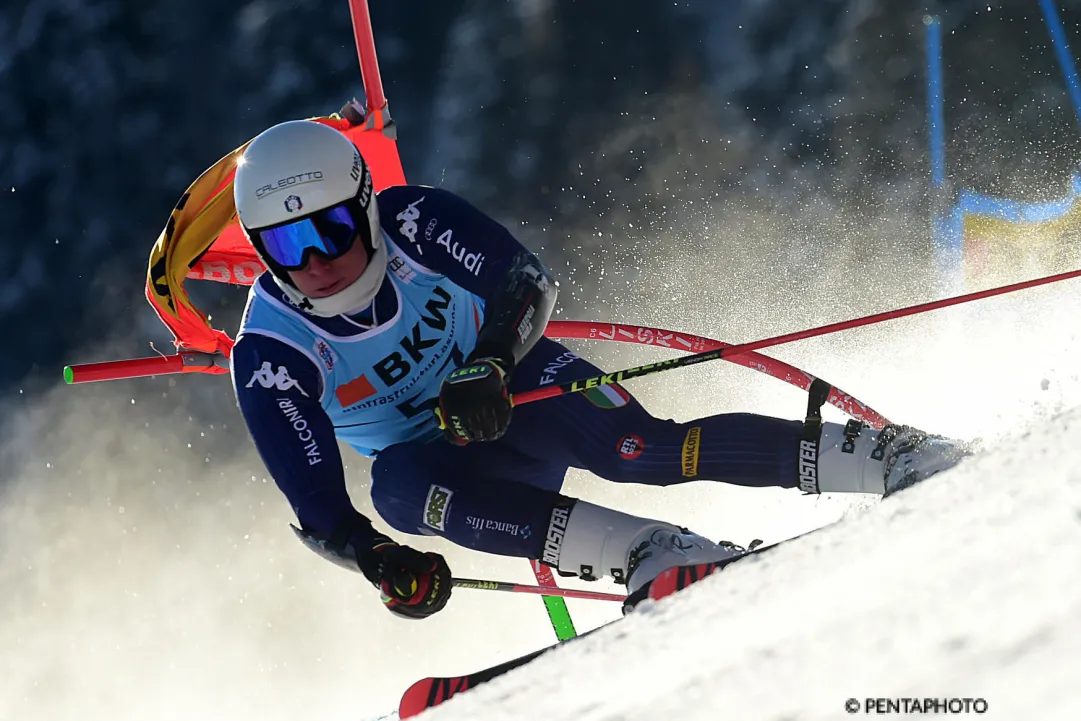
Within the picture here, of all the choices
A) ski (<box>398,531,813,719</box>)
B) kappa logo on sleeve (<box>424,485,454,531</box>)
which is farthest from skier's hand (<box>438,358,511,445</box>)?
ski (<box>398,531,813,719</box>)

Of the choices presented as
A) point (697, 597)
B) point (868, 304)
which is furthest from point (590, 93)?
point (697, 597)

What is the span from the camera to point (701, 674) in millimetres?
1363

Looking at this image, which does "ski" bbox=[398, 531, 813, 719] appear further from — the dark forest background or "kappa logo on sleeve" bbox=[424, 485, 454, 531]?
the dark forest background

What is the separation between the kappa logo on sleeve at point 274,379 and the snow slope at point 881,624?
5.05ft

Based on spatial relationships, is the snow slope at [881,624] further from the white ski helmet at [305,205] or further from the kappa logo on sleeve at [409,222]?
the kappa logo on sleeve at [409,222]

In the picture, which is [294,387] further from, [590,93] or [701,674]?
[590,93]

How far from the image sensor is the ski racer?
2.94 metres

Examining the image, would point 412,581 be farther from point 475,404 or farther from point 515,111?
point 515,111

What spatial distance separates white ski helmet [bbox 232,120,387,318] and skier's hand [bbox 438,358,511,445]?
496 millimetres

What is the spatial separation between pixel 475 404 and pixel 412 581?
1.57 ft

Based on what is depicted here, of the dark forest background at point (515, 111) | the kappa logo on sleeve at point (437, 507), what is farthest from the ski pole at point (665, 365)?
the dark forest background at point (515, 111)

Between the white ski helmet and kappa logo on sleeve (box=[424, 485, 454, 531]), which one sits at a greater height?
the white ski helmet

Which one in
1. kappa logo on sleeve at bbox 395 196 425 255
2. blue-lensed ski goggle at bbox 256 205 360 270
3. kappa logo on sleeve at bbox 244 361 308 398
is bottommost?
kappa logo on sleeve at bbox 244 361 308 398

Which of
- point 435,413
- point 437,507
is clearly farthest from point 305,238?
point 437,507
